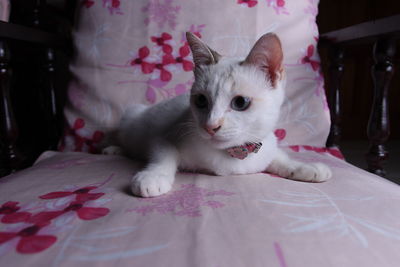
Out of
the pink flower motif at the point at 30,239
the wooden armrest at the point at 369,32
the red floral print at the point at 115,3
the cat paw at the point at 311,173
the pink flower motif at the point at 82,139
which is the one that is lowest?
the pink flower motif at the point at 30,239

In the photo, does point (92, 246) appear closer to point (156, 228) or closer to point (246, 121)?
point (156, 228)

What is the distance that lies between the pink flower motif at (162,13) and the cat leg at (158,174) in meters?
0.59

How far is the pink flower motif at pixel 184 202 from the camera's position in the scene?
2.10ft

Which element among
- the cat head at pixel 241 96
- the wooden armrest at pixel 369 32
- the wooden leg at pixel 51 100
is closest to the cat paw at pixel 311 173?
the cat head at pixel 241 96

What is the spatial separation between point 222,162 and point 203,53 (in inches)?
13.0

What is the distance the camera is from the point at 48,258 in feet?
1.60

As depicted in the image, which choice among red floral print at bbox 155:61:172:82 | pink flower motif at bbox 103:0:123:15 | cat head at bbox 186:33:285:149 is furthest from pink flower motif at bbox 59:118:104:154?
cat head at bbox 186:33:285:149

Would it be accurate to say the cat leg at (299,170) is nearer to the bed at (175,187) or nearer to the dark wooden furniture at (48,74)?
the bed at (175,187)

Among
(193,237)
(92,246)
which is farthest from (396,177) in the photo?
(92,246)

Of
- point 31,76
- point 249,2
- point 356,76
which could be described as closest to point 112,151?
point 249,2

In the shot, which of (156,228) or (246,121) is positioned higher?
(246,121)

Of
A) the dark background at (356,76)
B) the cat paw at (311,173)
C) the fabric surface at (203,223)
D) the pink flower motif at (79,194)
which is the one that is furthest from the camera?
the dark background at (356,76)

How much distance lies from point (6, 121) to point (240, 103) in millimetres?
770

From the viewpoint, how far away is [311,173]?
850 mm
